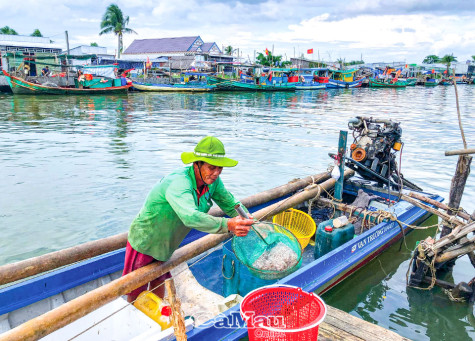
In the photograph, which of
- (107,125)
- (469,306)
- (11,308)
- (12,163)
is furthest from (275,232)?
(107,125)

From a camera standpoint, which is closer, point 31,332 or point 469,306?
point 31,332

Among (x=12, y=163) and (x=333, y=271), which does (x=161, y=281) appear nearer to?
(x=333, y=271)

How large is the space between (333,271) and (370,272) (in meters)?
1.74

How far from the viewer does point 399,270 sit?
21.1 feet

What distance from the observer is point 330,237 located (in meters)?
5.57

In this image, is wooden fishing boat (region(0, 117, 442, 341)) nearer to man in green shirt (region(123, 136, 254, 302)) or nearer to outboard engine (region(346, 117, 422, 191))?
man in green shirt (region(123, 136, 254, 302))

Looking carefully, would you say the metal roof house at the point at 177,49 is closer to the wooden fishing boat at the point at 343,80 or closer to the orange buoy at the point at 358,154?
the wooden fishing boat at the point at 343,80

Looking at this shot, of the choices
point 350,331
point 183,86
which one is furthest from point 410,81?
point 350,331

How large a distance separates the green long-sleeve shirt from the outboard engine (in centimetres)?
441

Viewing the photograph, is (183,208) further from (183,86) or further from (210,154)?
(183,86)

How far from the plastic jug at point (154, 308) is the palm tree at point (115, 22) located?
6806 centimetres

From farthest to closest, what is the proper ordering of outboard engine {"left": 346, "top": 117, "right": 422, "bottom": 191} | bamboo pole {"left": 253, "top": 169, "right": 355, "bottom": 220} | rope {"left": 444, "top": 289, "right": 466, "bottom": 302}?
outboard engine {"left": 346, "top": 117, "right": 422, "bottom": 191}
bamboo pole {"left": 253, "top": 169, "right": 355, "bottom": 220}
rope {"left": 444, "top": 289, "right": 466, "bottom": 302}

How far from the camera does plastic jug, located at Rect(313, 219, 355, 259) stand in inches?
219

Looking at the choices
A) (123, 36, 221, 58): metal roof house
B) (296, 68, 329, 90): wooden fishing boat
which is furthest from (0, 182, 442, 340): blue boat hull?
(123, 36, 221, 58): metal roof house
